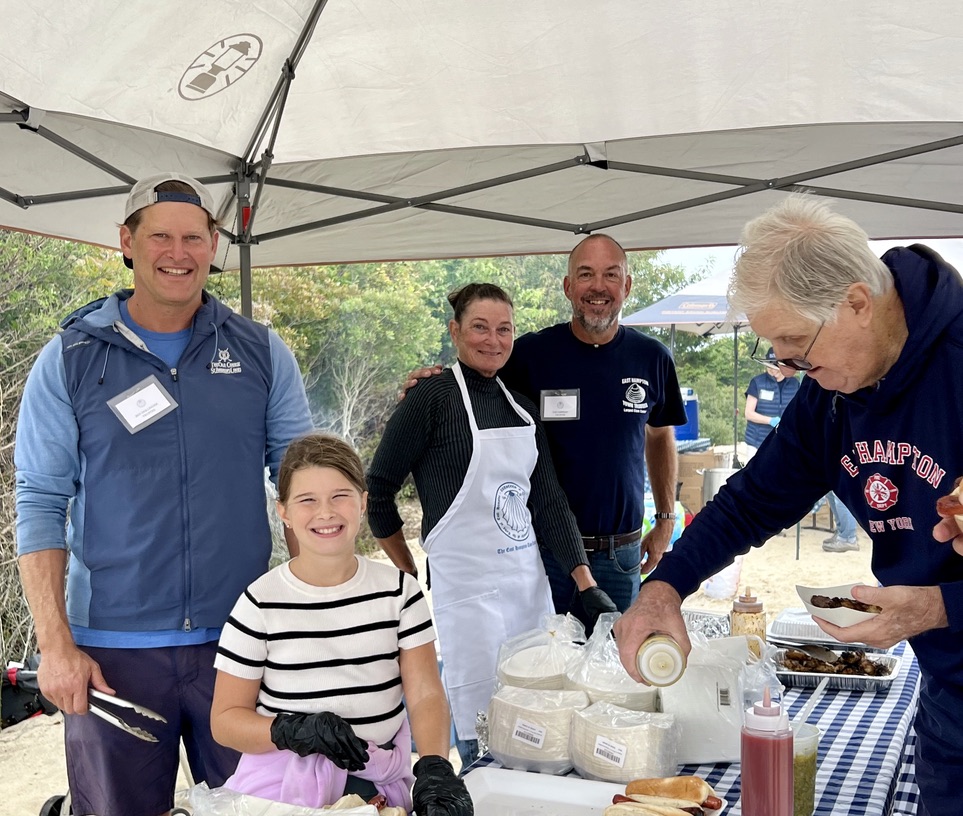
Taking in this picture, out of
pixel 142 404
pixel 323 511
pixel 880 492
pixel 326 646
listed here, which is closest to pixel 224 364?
pixel 142 404

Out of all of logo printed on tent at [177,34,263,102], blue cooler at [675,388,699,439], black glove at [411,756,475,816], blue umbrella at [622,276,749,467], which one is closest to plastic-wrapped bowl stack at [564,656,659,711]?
black glove at [411,756,475,816]

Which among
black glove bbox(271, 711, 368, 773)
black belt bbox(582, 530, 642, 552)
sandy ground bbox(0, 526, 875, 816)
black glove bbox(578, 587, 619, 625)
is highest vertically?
black belt bbox(582, 530, 642, 552)

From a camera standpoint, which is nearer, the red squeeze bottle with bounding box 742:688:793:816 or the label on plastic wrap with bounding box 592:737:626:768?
the red squeeze bottle with bounding box 742:688:793:816

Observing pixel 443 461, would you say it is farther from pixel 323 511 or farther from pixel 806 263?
pixel 806 263

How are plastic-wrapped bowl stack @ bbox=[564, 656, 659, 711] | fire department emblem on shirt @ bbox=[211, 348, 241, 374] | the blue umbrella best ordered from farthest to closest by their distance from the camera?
the blue umbrella, fire department emblem on shirt @ bbox=[211, 348, 241, 374], plastic-wrapped bowl stack @ bbox=[564, 656, 659, 711]

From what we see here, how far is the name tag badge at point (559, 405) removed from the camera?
9.96 feet

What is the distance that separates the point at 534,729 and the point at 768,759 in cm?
42

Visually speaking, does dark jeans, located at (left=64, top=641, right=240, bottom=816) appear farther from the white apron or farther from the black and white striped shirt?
the white apron

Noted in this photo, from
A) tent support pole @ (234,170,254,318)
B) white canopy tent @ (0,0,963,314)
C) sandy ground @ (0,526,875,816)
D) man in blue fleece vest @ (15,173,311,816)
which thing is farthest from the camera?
sandy ground @ (0,526,875,816)

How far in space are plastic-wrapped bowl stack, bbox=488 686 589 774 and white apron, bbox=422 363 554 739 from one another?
98 centimetres

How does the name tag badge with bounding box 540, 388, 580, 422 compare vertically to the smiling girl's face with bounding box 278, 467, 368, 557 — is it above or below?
above

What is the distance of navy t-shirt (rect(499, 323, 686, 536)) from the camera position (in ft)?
9.93

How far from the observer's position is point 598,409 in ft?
10.0

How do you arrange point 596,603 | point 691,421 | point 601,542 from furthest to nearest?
point 691,421, point 601,542, point 596,603
